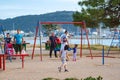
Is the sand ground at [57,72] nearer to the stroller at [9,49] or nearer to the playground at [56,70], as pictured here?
the playground at [56,70]

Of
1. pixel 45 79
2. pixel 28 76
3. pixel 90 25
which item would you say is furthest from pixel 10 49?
pixel 90 25

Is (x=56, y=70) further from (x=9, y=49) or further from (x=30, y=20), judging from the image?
(x=30, y=20)

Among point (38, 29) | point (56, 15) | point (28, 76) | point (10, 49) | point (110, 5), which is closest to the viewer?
point (28, 76)

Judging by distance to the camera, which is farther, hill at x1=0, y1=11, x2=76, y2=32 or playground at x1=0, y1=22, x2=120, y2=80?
hill at x1=0, y1=11, x2=76, y2=32

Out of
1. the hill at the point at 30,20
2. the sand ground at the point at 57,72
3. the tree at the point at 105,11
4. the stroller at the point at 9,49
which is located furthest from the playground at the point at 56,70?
the hill at the point at 30,20

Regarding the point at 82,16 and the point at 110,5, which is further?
the point at 82,16

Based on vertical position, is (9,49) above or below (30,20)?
below

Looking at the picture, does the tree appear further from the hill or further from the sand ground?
the hill

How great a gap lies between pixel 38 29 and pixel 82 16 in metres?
19.2

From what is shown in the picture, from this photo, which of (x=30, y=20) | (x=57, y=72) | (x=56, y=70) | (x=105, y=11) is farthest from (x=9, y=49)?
(x=30, y=20)

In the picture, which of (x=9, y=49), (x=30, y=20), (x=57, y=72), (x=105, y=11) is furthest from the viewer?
(x=30, y=20)

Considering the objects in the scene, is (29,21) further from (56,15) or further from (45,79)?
(45,79)

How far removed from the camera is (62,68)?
1944 cm

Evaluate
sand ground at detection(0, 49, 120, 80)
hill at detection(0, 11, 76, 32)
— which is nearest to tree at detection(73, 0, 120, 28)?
sand ground at detection(0, 49, 120, 80)
